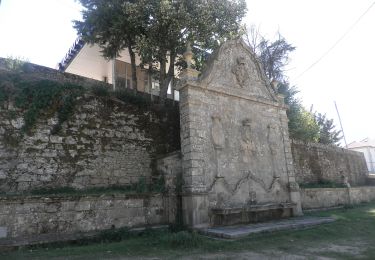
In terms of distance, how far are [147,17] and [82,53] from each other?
714 cm

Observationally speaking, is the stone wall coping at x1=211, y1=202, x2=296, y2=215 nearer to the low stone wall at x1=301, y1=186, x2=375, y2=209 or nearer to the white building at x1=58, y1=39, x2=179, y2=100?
the low stone wall at x1=301, y1=186, x2=375, y2=209

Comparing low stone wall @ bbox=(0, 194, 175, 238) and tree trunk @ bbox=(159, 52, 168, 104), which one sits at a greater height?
tree trunk @ bbox=(159, 52, 168, 104)

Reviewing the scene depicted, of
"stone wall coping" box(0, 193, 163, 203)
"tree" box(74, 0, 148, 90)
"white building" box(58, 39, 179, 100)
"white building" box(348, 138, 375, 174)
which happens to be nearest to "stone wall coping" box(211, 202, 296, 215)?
"stone wall coping" box(0, 193, 163, 203)

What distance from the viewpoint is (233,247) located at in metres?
6.48

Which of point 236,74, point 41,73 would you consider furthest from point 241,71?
point 41,73

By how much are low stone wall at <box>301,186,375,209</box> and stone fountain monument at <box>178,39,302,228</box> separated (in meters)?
1.80

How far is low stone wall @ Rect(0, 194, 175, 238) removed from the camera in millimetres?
6551

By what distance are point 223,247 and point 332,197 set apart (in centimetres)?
996

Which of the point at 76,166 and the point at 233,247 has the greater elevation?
the point at 76,166

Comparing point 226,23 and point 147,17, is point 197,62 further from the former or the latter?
point 147,17

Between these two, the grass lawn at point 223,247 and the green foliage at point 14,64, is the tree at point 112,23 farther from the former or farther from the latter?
the grass lawn at point 223,247

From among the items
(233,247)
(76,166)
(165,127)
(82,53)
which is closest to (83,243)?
(76,166)

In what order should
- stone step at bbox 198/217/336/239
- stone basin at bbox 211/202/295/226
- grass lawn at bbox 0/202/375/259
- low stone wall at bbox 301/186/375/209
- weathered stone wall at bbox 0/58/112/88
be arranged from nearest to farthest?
1. grass lawn at bbox 0/202/375/259
2. stone step at bbox 198/217/336/239
3. stone basin at bbox 211/202/295/226
4. weathered stone wall at bbox 0/58/112/88
5. low stone wall at bbox 301/186/375/209

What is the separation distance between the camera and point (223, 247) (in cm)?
650
